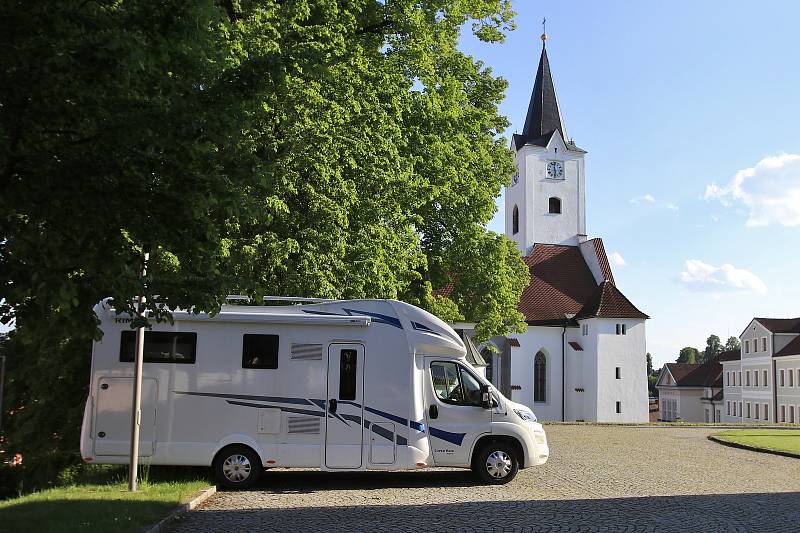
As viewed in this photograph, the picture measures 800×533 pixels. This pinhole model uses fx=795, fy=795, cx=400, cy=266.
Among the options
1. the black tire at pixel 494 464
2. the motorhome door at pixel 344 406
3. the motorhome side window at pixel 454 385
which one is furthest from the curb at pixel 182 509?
the black tire at pixel 494 464

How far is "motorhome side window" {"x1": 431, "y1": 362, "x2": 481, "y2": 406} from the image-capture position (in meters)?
13.6

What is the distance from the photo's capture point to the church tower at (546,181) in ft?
188

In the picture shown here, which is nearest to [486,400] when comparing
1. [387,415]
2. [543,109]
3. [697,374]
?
[387,415]

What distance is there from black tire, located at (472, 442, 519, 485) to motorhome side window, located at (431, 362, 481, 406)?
2.64 ft

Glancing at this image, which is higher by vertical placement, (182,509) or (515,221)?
(515,221)

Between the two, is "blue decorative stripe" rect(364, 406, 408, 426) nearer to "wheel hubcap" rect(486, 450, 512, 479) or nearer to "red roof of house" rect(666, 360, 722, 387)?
"wheel hubcap" rect(486, 450, 512, 479)

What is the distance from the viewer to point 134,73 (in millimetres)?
6906

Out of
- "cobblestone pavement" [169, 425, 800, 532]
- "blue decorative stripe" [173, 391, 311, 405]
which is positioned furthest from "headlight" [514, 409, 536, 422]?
"blue decorative stripe" [173, 391, 311, 405]

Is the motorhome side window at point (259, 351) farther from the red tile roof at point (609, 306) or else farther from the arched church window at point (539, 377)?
the red tile roof at point (609, 306)

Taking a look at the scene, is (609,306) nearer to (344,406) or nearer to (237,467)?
(344,406)

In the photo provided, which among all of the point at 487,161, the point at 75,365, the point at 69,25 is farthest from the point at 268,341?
the point at 487,161

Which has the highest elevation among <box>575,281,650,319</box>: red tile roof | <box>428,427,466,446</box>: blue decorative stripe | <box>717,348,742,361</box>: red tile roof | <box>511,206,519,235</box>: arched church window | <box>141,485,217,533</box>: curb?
<box>511,206,519,235</box>: arched church window

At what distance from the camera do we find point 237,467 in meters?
12.8

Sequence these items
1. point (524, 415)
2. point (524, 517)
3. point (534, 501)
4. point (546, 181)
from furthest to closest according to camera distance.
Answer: point (546, 181)
point (524, 415)
point (534, 501)
point (524, 517)
